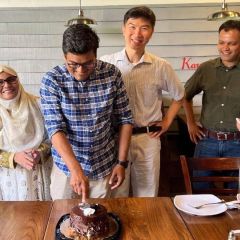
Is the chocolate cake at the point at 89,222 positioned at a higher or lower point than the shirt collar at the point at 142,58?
lower

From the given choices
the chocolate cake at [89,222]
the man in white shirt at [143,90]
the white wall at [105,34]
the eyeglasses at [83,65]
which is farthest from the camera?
the white wall at [105,34]

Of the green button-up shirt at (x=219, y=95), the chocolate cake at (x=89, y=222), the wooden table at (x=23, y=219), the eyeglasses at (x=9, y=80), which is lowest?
the wooden table at (x=23, y=219)

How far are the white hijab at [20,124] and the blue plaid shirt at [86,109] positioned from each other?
0.27 m

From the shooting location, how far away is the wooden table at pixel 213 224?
55.2 inches

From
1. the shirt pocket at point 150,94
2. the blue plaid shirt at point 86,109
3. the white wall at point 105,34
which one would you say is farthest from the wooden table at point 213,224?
the white wall at point 105,34

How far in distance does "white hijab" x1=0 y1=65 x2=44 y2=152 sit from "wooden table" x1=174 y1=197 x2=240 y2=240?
102 centimetres

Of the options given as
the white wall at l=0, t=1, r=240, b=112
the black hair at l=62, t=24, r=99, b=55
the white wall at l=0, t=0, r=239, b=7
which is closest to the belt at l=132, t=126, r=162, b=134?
the black hair at l=62, t=24, r=99, b=55

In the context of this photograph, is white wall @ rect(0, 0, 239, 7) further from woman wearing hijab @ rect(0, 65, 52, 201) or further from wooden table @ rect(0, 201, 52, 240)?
wooden table @ rect(0, 201, 52, 240)

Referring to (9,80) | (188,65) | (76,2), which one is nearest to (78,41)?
(9,80)

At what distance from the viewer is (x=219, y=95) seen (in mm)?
2568

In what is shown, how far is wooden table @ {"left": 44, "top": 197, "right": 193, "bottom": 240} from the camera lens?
140 centimetres

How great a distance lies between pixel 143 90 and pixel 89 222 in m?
1.17

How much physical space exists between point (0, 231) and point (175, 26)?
3.05 m

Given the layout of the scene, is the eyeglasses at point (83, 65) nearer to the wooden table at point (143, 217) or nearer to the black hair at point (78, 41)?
the black hair at point (78, 41)
